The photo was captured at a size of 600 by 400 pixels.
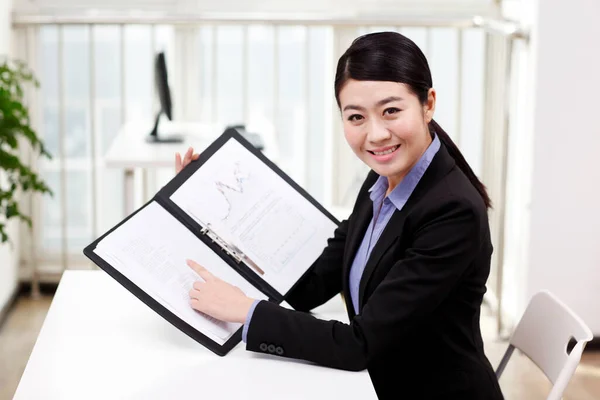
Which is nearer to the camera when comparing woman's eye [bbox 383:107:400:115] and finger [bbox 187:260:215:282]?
woman's eye [bbox 383:107:400:115]

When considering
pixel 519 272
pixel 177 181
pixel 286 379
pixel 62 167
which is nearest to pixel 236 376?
pixel 286 379

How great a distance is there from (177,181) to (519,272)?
2007 mm

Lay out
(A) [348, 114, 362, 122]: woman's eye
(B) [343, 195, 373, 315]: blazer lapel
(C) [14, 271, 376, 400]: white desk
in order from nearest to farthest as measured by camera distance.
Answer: (C) [14, 271, 376, 400]: white desk
(A) [348, 114, 362, 122]: woman's eye
(B) [343, 195, 373, 315]: blazer lapel

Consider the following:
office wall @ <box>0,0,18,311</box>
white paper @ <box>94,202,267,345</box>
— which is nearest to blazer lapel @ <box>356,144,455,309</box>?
white paper @ <box>94,202,267,345</box>

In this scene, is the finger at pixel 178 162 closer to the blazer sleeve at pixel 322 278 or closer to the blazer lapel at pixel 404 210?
the blazer sleeve at pixel 322 278

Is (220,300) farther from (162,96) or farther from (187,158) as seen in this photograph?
(162,96)

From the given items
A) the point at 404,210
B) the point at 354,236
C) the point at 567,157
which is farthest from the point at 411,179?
the point at 567,157

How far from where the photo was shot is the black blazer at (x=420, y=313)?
156 centimetres

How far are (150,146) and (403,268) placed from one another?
1954 mm

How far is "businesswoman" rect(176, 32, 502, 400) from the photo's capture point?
1.57 metres

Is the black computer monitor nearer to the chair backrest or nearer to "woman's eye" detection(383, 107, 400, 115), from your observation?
the chair backrest

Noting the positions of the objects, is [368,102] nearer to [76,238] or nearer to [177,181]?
[177,181]

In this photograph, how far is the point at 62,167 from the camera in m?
3.97

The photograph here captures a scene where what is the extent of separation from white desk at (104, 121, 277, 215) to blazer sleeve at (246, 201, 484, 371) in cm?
156
